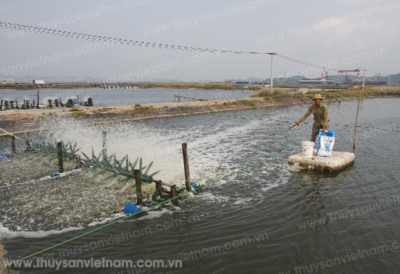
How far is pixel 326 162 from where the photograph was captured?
43.4ft

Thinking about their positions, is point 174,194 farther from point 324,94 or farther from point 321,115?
point 324,94

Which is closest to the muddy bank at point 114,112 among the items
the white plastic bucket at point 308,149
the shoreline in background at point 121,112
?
the shoreline in background at point 121,112

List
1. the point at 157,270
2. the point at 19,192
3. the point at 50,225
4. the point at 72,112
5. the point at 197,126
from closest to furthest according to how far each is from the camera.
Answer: the point at 157,270, the point at 50,225, the point at 19,192, the point at 197,126, the point at 72,112

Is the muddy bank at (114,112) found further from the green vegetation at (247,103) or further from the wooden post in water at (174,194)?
the wooden post in water at (174,194)

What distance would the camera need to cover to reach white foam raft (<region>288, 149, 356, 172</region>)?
43.3 ft

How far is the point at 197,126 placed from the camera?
29688 millimetres

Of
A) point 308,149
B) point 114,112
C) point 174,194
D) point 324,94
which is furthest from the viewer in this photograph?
point 324,94

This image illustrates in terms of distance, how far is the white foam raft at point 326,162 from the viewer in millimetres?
13203

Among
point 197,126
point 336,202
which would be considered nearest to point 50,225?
point 336,202

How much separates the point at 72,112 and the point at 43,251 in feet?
86.8

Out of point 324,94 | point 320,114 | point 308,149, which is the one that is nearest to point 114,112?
point 308,149

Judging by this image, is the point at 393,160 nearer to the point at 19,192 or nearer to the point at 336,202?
the point at 336,202

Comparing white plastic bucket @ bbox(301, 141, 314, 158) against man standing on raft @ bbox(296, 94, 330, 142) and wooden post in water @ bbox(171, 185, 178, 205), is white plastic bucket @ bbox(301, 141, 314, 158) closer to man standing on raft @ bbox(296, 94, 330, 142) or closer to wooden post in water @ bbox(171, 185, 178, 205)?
man standing on raft @ bbox(296, 94, 330, 142)

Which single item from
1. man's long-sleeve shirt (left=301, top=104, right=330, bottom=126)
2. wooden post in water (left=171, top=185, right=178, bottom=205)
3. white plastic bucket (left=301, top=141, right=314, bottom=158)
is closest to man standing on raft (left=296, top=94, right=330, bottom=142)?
man's long-sleeve shirt (left=301, top=104, right=330, bottom=126)
